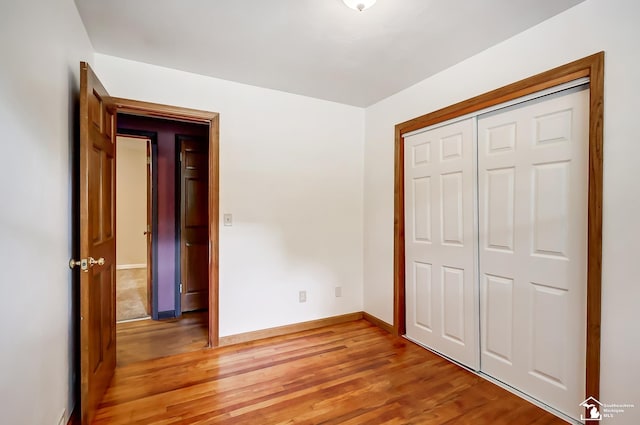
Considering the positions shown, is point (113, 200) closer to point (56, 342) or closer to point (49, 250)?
point (49, 250)

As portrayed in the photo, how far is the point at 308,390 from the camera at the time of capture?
2135 millimetres

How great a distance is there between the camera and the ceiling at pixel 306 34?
1.79 metres

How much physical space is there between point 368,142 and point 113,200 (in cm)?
257

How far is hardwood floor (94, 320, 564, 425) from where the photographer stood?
6.08ft

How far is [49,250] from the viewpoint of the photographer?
1491 millimetres

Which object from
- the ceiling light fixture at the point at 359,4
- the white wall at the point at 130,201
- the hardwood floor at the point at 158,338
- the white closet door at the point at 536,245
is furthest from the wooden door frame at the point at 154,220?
the white closet door at the point at 536,245

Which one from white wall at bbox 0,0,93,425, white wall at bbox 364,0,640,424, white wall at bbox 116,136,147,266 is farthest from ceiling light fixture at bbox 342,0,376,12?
white wall at bbox 116,136,147,266

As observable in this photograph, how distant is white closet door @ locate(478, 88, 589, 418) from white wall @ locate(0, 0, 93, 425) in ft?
8.84

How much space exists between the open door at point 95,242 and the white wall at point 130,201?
4721 mm

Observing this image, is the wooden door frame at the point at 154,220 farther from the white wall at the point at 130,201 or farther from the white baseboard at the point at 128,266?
the white baseboard at the point at 128,266

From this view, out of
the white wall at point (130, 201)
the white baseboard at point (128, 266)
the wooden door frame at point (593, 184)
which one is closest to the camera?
the wooden door frame at point (593, 184)

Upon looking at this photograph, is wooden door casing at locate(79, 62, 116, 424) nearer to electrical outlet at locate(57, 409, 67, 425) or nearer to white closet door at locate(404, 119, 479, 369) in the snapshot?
electrical outlet at locate(57, 409, 67, 425)

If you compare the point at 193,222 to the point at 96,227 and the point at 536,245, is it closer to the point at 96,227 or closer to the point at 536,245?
the point at 96,227

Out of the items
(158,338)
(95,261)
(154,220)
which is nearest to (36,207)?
(95,261)
